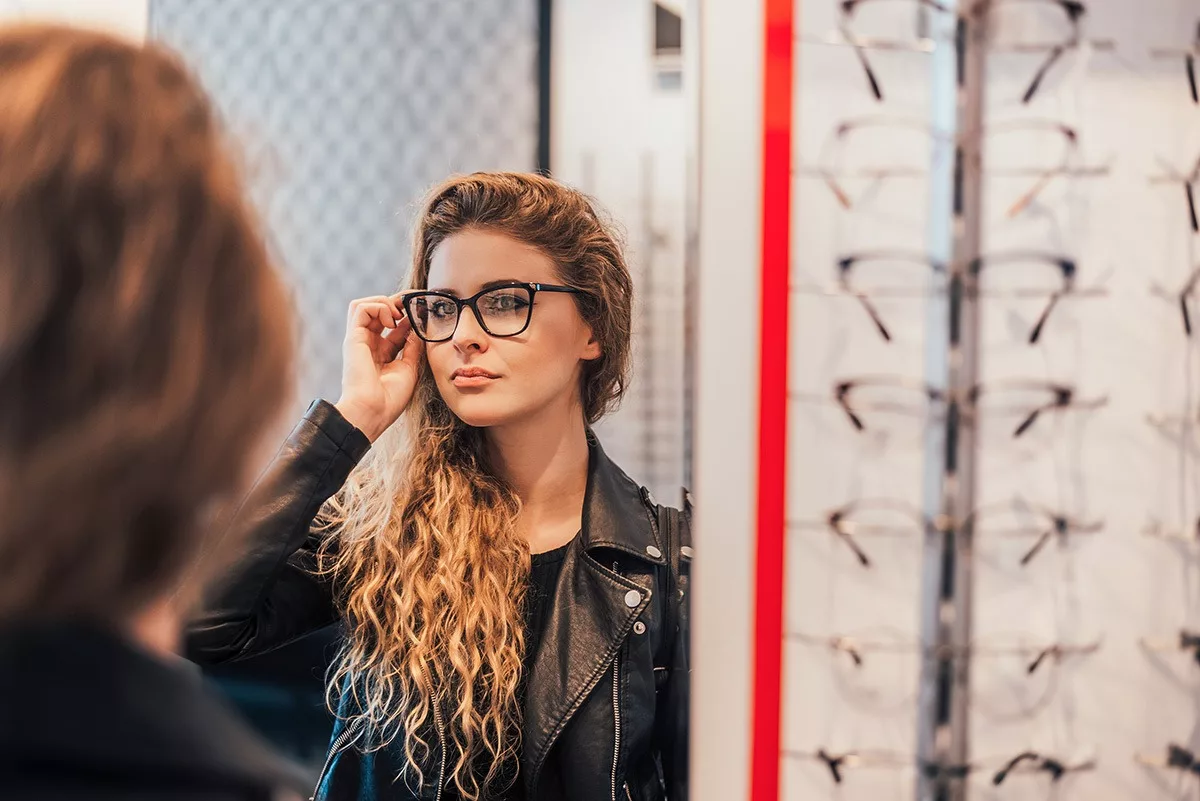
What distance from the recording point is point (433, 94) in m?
1.60

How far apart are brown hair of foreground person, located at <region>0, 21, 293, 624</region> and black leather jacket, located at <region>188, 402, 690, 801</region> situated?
75 centimetres

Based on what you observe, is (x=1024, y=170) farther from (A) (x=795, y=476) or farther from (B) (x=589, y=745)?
(B) (x=589, y=745)

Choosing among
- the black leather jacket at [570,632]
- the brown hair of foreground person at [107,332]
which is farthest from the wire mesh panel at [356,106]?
the brown hair of foreground person at [107,332]

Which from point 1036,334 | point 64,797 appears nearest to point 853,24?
point 1036,334

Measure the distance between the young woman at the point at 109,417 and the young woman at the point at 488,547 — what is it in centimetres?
76

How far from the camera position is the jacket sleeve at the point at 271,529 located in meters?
1.21

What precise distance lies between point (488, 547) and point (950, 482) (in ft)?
2.08

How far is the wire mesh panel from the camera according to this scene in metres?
1.56

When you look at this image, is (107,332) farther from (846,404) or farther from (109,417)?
(846,404)

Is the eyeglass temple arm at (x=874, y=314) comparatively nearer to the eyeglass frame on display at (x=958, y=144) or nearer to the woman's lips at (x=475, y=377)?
the eyeglass frame on display at (x=958, y=144)

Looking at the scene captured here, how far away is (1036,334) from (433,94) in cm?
103

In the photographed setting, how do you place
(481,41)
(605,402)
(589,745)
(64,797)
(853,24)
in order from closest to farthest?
(64,797) < (853,24) < (589,745) < (605,402) < (481,41)

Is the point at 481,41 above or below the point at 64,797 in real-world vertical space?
above

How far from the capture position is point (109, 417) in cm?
46
